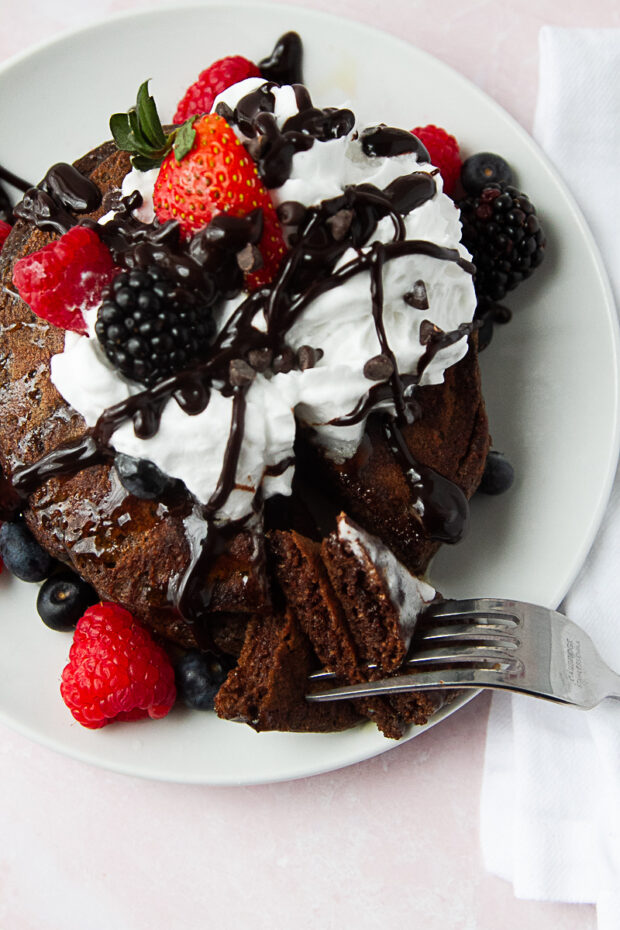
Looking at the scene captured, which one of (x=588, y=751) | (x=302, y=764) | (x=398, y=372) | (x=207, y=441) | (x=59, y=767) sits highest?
(x=207, y=441)

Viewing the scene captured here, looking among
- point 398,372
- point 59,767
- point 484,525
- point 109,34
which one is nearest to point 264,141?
point 398,372

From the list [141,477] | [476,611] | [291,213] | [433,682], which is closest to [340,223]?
[291,213]

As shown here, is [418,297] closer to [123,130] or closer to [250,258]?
[250,258]

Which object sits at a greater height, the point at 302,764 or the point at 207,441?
the point at 207,441

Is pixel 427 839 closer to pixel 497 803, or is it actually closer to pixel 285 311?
pixel 497 803

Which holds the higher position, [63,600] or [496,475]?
[63,600]

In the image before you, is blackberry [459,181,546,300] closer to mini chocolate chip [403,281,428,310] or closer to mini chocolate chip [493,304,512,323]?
mini chocolate chip [493,304,512,323]
